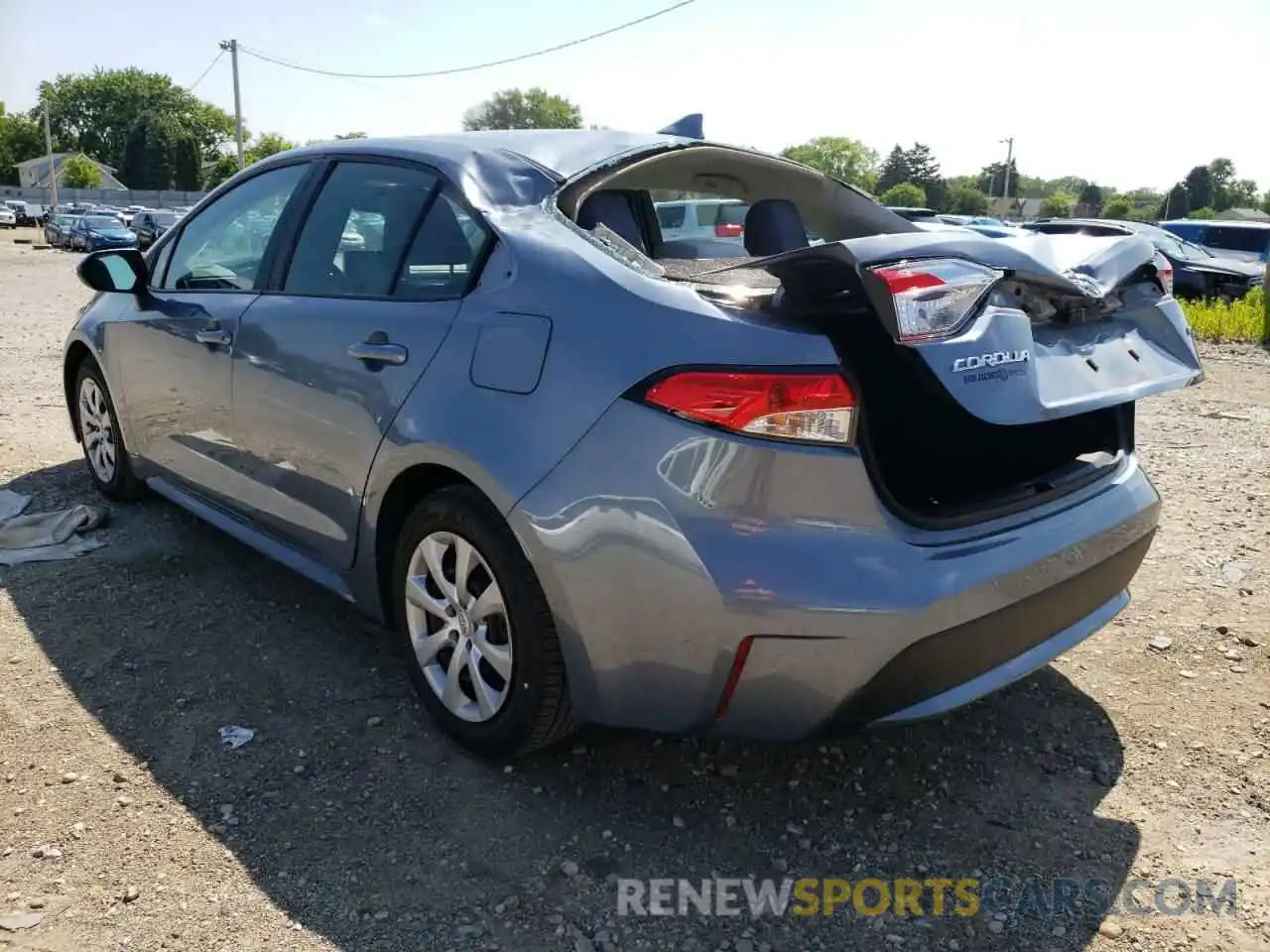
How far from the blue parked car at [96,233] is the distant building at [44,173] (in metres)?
57.2

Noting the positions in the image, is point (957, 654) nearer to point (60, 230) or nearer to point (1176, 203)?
point (60, 230)

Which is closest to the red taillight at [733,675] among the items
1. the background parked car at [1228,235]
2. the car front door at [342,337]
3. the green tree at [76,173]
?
the car front door at [342,337]

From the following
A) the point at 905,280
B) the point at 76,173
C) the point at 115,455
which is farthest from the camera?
the point at 76,173

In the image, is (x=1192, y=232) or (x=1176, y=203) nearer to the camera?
(x=1192, y=232)

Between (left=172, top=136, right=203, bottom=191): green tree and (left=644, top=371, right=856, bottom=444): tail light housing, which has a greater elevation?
(left=172, top=136, right=203, bottom=191): green tree

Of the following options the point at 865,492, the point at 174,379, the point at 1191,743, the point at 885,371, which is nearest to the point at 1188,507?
the point at 1191,743

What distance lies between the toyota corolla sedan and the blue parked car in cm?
3052

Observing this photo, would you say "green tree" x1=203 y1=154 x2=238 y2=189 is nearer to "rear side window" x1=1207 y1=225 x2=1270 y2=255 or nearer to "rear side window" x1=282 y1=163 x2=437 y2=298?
"rear side window" x1=1207 y1=225 x2=1270 y2=255

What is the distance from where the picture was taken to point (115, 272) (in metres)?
4.01

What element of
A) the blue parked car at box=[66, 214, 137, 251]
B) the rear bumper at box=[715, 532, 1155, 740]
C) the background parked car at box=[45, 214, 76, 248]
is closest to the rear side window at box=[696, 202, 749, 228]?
the rear bumper at box=[715, 532, 1155, 740]

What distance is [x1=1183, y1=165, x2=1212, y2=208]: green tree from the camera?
8450cm

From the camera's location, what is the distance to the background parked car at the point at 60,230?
33.1 metres

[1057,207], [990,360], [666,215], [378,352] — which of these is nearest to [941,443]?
[990,360]

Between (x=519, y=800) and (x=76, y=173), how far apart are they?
93348 mm
